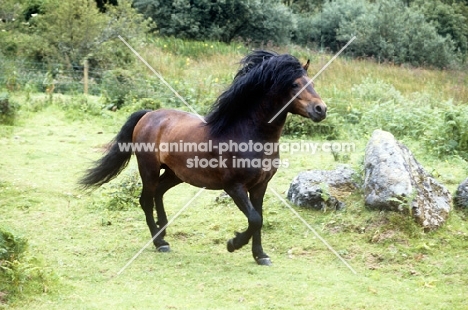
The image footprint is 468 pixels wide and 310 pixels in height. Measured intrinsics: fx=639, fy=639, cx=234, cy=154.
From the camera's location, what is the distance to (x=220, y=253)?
6.92m

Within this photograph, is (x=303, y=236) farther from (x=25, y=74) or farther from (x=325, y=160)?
(x=25, y=74)

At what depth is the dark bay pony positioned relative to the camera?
6125 mm

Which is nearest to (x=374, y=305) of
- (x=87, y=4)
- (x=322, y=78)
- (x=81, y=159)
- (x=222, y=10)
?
(x=81, y=159)

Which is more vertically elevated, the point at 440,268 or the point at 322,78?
the point at 440,268

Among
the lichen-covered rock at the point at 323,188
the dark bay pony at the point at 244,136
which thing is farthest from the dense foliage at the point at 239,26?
the dark bay pony at the point at 244,136

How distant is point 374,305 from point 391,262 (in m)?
1.32

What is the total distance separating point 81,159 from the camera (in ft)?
37.1

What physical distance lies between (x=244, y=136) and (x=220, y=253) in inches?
55.9

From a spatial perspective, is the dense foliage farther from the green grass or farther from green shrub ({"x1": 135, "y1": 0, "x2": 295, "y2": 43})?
the green grass

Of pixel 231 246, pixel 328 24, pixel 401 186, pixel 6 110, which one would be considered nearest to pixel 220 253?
pixel 231 246

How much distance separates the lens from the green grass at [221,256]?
5.39m

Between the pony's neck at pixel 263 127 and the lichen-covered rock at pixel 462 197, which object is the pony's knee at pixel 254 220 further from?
the lichen-covered rock at pixel 462 197

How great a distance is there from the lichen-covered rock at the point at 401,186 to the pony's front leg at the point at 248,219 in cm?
166

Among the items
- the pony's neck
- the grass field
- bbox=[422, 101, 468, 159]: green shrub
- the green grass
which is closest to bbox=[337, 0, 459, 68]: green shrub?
bbox=[422, 101, 468, 159]: green shrub
